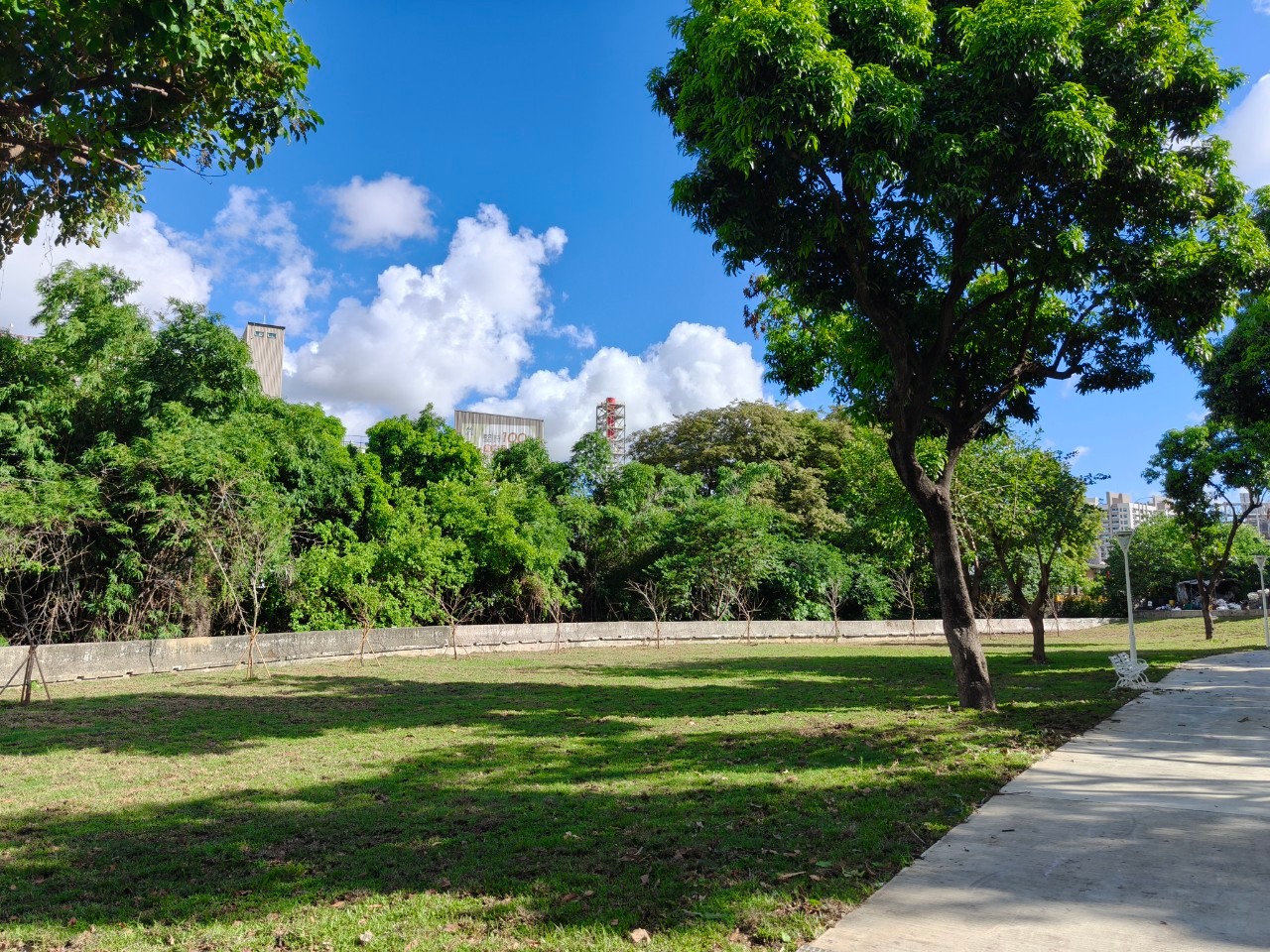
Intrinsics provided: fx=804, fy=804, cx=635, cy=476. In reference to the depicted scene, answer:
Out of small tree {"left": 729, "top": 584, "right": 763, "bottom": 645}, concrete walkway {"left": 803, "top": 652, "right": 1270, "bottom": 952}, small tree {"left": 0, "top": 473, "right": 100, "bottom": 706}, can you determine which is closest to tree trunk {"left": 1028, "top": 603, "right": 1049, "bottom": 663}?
concrete walkway {"left": 803, "top": 652, "right": 1270, "bottom": 952}

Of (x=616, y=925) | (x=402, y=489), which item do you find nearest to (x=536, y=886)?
(x=616, y=925)

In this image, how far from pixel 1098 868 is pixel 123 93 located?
25.8ft

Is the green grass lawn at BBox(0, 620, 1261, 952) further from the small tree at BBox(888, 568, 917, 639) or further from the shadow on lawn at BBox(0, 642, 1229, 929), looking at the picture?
the small tree at BBox(888, 568, 917, 639)

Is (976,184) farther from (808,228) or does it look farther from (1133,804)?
(1133,804)

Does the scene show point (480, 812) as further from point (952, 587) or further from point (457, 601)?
point (457, 601)

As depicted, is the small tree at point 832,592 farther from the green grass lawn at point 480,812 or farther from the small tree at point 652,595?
the green grass lawn at point 480,812

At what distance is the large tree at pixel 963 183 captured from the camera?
28.2 feet

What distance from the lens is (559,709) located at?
1177cm

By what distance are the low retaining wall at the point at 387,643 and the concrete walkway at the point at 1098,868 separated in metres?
16.4

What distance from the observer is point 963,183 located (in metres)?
9.08

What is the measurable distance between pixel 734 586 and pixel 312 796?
89.7 ft

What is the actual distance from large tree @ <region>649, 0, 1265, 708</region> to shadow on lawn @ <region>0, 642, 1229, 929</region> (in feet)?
13.1

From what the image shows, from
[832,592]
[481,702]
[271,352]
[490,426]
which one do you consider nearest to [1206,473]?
[832,592]

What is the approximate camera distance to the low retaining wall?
1591cm
